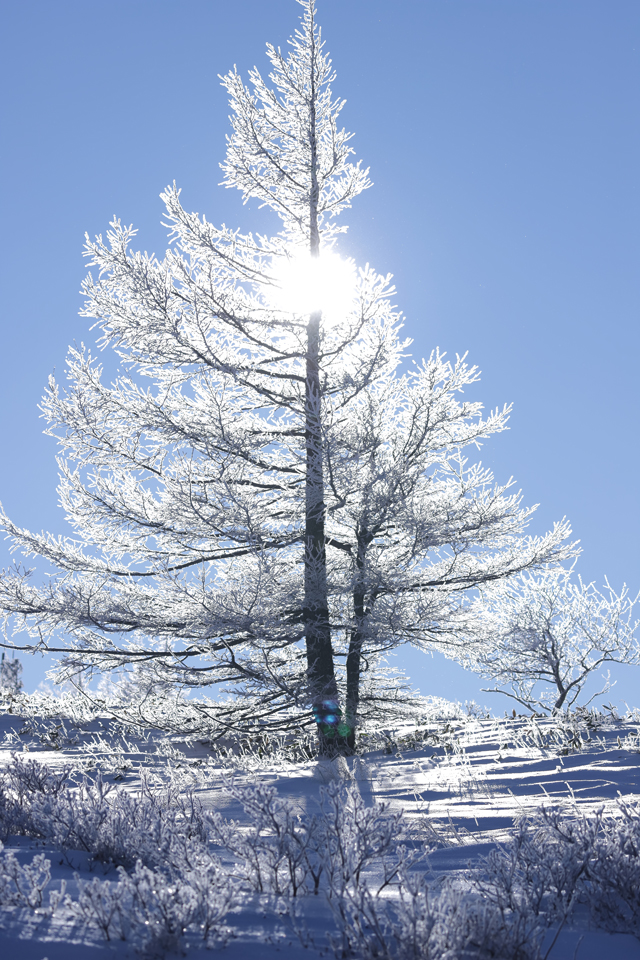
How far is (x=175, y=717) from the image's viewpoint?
779cm

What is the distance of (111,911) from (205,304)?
697 cm

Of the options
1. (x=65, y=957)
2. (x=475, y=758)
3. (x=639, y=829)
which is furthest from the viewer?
(x=475, y=758)

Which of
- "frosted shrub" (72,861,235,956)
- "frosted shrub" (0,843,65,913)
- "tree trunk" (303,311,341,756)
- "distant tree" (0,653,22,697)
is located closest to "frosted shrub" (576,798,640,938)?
"frosted shrub" (72,861,235,956)

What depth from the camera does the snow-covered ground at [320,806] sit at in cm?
203

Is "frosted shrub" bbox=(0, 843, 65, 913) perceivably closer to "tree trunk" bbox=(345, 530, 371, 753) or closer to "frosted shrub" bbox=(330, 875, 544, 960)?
"frosted shrub" bbox=(330, 875, 544, 960)

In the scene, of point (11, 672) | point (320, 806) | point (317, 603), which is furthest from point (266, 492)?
point (11, 672)

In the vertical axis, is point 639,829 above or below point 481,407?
below

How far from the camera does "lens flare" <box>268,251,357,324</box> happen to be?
29.2ft

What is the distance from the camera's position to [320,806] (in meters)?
3.21

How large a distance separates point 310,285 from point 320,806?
7.61 metres

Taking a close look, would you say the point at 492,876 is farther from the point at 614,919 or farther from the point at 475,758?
the point at 475,758

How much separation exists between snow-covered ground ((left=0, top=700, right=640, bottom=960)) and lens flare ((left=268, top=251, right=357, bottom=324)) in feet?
18.9

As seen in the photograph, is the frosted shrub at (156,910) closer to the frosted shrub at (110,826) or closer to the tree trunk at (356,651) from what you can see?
the frosted shrub at (110,826)

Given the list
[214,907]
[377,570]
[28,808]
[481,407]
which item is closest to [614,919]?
[214,907]
